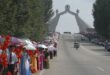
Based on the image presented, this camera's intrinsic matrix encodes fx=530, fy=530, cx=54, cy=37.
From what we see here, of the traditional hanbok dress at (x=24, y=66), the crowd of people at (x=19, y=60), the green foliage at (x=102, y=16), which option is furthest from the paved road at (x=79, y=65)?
the green foliage at (x=102, y=16)

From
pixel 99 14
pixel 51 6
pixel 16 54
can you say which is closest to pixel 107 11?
pixel 99 14

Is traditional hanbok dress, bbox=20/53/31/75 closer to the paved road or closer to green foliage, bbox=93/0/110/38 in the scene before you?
the paved road

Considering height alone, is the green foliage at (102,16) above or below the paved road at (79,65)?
above

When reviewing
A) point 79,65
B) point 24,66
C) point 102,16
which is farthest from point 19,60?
point 102,16

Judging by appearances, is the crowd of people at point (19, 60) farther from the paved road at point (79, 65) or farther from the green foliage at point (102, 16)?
the green foliage at point (102, 16)

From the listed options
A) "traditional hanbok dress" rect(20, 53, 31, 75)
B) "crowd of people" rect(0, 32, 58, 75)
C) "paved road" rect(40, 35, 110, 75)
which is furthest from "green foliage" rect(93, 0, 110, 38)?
"traditional hanbok dress" rect(20, 53, 31, 75)

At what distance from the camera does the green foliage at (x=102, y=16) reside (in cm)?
11811

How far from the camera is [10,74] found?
2097 cm

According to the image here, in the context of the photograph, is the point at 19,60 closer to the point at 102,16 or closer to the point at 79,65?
the point at 79,65

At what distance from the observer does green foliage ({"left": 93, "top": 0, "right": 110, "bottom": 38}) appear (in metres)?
118

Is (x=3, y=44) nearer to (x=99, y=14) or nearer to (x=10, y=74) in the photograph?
(x=10, y=74)

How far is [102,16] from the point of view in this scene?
121188 millimetres

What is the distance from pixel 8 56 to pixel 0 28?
37.6ft

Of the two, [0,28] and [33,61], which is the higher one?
[0,28]
